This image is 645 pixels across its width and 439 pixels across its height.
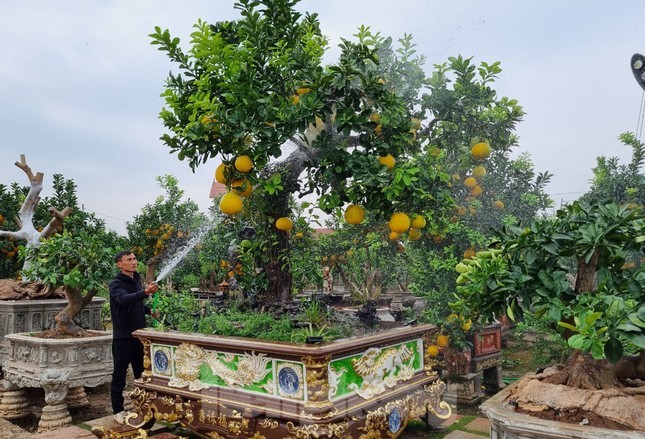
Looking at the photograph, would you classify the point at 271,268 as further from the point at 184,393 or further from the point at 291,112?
the point at 291,112

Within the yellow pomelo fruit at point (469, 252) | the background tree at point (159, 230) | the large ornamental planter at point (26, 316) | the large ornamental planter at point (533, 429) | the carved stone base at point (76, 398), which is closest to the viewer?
the large ornamental planter at point (533, 429)

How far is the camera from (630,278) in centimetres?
247

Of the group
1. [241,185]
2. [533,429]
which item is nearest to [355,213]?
[241,185]

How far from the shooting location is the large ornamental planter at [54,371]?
5332mm

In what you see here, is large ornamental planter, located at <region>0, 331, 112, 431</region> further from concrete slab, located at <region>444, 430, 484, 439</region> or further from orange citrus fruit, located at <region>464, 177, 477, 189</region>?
orange citrus fruit, located at <region>464, 177, 477, 189</region>

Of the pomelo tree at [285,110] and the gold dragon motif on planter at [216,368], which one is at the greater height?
the pomelo tree at [285,110]

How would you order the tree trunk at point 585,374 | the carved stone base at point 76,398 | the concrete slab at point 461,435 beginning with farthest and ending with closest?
the carved stone base at point 76,398, the concrete slab at point 461,435, the tree trunk at point 585,374

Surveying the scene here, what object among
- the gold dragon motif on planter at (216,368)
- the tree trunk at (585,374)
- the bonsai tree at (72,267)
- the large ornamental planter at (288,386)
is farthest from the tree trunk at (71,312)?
the tree trunk at (585,374)

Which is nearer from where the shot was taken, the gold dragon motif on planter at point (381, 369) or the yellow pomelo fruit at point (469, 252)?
the gold dragon motif on planter at point (381, 369)

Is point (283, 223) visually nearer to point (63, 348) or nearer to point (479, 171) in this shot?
point (479, 171)

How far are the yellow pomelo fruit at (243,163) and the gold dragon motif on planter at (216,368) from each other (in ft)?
4.61

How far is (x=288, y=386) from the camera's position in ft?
11.5

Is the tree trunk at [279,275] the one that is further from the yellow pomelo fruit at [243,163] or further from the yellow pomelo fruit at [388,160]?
the yellow pomelo fruit at [388,160]

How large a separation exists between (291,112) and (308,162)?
0.63 metres
